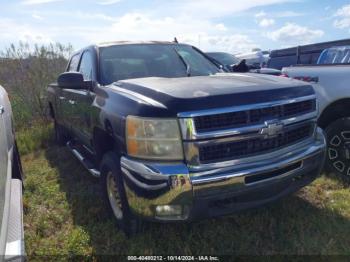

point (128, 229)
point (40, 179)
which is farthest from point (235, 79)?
point (40, 179)

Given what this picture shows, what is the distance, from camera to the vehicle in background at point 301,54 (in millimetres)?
5531

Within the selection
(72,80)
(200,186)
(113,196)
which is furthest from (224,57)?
(200,186)

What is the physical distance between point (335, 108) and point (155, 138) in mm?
2668

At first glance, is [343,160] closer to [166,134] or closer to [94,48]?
[166,134]

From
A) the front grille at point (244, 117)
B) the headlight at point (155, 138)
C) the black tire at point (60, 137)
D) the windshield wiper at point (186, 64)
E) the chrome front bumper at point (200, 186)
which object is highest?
the windshield wiper at point (186, 64)

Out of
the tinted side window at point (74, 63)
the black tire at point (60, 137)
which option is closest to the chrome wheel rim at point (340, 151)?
the tinted side window at point (74, 63)

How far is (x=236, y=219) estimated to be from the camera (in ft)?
11.5

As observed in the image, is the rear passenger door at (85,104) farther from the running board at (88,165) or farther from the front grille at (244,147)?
the front grille at (244,147)

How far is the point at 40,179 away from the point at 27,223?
1434 millimetres

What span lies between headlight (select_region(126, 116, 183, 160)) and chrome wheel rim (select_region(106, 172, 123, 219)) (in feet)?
2.41

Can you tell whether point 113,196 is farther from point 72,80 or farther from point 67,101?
point 67,101

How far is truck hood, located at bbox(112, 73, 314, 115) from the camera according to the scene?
2648 mm

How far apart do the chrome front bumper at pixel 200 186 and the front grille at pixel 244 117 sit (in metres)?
0.31

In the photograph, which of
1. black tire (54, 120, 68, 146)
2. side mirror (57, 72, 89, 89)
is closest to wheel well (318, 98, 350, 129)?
side mirror (57, 72, 89, 89)
